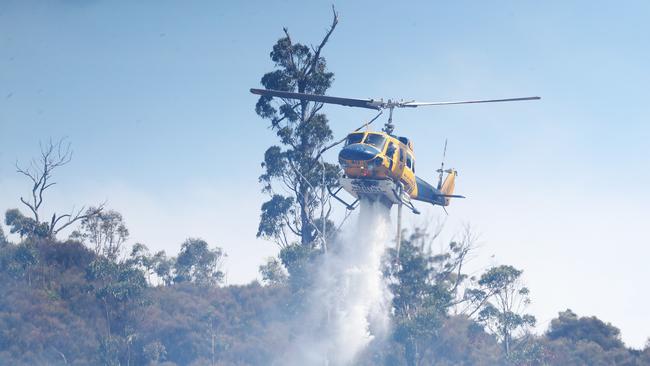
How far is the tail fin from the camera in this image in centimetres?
4256

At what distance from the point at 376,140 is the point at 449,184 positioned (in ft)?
37.1

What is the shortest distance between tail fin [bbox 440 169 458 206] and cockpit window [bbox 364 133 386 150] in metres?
10.0

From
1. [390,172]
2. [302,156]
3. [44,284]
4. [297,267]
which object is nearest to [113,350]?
[44,284]

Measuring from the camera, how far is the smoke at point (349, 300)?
134ft

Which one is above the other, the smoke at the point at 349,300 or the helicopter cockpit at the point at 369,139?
the helicopter cockpit at the point at 369,139

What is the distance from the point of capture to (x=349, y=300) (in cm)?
4441

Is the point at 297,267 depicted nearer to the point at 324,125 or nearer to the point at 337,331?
the point at 337,331

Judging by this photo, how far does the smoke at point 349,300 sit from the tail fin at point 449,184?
443cm

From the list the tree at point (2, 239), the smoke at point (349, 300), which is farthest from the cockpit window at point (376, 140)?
the tree at point (2, 239)

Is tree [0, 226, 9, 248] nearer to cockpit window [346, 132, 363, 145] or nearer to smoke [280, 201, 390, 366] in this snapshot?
smoke [280, 201, 390, 366]

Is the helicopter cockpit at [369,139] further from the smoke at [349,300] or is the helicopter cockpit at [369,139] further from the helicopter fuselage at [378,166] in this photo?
the smoke at [349,300]

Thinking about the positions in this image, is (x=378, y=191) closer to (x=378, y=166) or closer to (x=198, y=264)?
(x=378, y=166)

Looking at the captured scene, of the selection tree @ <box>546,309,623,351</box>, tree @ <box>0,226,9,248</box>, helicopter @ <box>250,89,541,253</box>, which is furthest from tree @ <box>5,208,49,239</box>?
tree @ <box>546,309,623,351</box>

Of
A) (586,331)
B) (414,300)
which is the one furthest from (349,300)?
(586,331)
